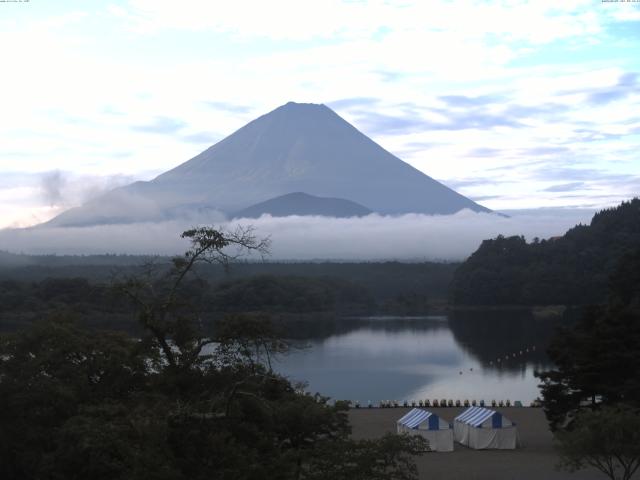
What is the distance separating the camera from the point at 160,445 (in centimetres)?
679

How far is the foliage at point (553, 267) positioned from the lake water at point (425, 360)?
33.3 feet

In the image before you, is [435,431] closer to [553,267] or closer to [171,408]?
[171,408]

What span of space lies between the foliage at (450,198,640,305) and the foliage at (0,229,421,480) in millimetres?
51428

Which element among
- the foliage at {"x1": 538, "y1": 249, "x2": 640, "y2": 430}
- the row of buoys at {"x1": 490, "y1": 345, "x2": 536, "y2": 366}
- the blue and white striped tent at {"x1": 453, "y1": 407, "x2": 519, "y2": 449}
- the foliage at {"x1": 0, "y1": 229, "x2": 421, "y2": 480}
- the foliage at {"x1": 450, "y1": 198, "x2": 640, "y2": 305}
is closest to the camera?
the foliage at {"x1": 0, "y1": 229, "x2": 421, "y2": 480}

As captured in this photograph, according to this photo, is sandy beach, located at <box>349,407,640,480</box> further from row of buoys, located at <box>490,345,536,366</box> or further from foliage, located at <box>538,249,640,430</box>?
row of buoys, located at <box>490,345,536,366</box>

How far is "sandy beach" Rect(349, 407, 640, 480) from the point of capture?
13.1m

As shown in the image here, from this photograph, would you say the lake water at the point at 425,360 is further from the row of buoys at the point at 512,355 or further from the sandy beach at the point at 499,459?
the sandy beach at the point at 499,459

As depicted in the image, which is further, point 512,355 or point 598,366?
point 512,355

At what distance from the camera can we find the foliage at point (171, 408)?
702cm

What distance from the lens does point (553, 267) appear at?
63.1 meters

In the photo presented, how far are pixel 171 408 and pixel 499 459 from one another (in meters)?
8.35

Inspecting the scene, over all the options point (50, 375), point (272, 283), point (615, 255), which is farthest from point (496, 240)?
point (50, 375)

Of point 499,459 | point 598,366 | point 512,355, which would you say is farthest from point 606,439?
point 512,355

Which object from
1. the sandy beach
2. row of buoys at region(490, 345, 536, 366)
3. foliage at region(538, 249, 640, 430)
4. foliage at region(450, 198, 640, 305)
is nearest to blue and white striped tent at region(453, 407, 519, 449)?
the sandy beach
